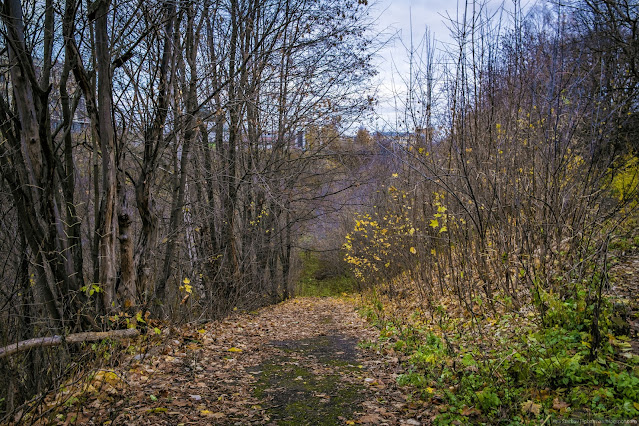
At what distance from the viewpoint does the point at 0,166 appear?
5.68 meters

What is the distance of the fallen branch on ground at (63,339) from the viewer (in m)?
3.82

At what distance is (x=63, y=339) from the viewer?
419 cm

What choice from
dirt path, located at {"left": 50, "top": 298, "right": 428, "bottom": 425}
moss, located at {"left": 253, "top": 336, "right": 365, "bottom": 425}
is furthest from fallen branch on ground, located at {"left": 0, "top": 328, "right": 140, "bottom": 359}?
moss, located at {"left": 253, "top": 336, "right": 365, "bottom": 425}

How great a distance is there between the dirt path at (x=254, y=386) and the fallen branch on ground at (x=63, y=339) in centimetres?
51

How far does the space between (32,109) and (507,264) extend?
6504 millimetres

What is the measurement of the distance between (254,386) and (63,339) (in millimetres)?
2031

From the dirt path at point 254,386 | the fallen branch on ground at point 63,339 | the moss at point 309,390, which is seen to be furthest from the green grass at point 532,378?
the fallen branch on ground at point 63,339

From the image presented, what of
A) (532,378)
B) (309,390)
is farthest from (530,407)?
(309,390)

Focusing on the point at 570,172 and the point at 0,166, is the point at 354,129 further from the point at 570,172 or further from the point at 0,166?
the point at 0,166

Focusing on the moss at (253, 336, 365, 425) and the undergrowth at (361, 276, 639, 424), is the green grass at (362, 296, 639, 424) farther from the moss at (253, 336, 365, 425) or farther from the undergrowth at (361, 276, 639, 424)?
the moss at (253, 336, 365, 425)

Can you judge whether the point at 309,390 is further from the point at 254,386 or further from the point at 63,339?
the point at 63,339

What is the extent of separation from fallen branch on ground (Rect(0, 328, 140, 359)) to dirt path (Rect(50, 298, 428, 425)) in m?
0.51

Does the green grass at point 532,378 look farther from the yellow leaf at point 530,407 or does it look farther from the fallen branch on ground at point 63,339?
the fallen branch on ground at point 63,339

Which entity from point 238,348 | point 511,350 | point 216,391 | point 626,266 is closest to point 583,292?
point 511,350
